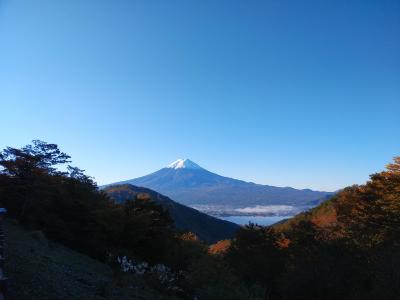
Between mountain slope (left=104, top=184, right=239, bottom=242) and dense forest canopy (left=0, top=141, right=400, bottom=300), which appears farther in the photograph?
mountain slope (left=104, top=184, right=239, bottom=242)

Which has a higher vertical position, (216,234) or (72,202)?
(72,202)

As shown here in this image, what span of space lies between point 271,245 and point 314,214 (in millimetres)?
58718

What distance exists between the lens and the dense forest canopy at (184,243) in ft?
56.7

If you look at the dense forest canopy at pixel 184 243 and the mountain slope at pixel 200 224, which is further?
the mountain slope at pixel 200 224

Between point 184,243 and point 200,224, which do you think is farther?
point 200,224

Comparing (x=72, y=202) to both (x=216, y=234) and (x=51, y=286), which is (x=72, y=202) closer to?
(x=51, y=286)

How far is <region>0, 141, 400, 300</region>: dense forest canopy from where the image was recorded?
1728 centimetres

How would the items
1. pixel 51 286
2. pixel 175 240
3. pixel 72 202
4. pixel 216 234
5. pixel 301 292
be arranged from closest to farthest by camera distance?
1. pixel 51 286
2. pixel 301 292
3. pixel 72 202
4. pixel 175 240
5. pixel 216 234

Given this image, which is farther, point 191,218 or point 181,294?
point 191,218

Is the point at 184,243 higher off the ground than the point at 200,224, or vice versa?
the point at 184,243

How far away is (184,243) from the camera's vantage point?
35.9 m

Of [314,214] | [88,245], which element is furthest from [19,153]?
[314,214]

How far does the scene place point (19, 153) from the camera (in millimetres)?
26875

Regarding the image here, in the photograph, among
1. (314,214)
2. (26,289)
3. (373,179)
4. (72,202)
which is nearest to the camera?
(26,289)
